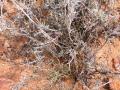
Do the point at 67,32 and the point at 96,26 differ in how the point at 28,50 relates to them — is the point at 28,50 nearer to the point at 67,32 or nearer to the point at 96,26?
the point at 67,32

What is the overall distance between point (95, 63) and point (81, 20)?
33 cm

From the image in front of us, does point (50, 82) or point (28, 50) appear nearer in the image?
point (50, 82)

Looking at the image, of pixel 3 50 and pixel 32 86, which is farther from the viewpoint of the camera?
pixel 3 50

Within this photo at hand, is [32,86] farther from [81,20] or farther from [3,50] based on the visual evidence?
[81,20]

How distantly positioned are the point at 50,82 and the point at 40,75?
95 mm

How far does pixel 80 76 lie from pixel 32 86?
33cm

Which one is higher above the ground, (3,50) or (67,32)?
(67,32)

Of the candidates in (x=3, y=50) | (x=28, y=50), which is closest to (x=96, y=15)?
(x=28, y=50)

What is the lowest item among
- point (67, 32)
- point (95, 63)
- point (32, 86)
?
point (32, 86)

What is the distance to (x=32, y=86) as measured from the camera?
2023 mm

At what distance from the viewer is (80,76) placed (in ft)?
6.64

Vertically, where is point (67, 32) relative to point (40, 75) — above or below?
above

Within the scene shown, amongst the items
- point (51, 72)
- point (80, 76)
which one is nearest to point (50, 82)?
point (51, 72)

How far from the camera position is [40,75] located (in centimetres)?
206
